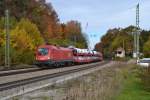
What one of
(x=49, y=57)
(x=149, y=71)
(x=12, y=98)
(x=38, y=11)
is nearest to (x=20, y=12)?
(x=38, y=11)

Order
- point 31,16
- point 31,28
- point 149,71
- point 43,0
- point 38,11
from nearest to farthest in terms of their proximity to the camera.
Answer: point 149,71, point 31,28, point 31,16, point 38,11, point 43,0

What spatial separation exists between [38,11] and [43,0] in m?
16.8

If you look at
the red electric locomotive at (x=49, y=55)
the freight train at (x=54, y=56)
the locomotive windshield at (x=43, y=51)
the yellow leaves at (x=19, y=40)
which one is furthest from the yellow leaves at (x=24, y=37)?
the locomotive windshield at (x=43, y=51)

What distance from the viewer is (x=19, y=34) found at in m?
80.4

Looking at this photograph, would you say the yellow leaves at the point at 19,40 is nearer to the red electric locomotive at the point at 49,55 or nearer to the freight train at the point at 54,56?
the freight train at the point at 54,56

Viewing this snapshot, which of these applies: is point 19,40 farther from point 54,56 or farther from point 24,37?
point 54,56

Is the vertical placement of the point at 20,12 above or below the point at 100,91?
above

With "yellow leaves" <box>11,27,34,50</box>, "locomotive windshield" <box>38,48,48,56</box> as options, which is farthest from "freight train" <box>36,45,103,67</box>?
"yellow leaves" <box>11,27,34,50</box>

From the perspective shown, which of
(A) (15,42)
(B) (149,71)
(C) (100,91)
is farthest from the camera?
(A) (15,42)

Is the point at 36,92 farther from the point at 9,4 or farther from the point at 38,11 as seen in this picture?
the point at 38,11

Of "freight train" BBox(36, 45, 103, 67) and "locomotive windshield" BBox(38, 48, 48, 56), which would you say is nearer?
"freight train" BBox(36, 45, 103, 67)

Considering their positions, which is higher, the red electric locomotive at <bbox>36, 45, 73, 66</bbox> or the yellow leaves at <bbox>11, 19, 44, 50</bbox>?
the yellow leaves at <bbox>11, 19, 44, 50</bbox>

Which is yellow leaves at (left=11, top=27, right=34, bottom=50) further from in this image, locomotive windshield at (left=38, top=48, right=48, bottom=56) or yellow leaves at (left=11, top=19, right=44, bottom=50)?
locomotive windshield at (left=38, top=48, right=48, bottom=56)

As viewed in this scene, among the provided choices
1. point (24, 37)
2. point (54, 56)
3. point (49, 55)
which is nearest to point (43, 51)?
→ point (49, 55)
